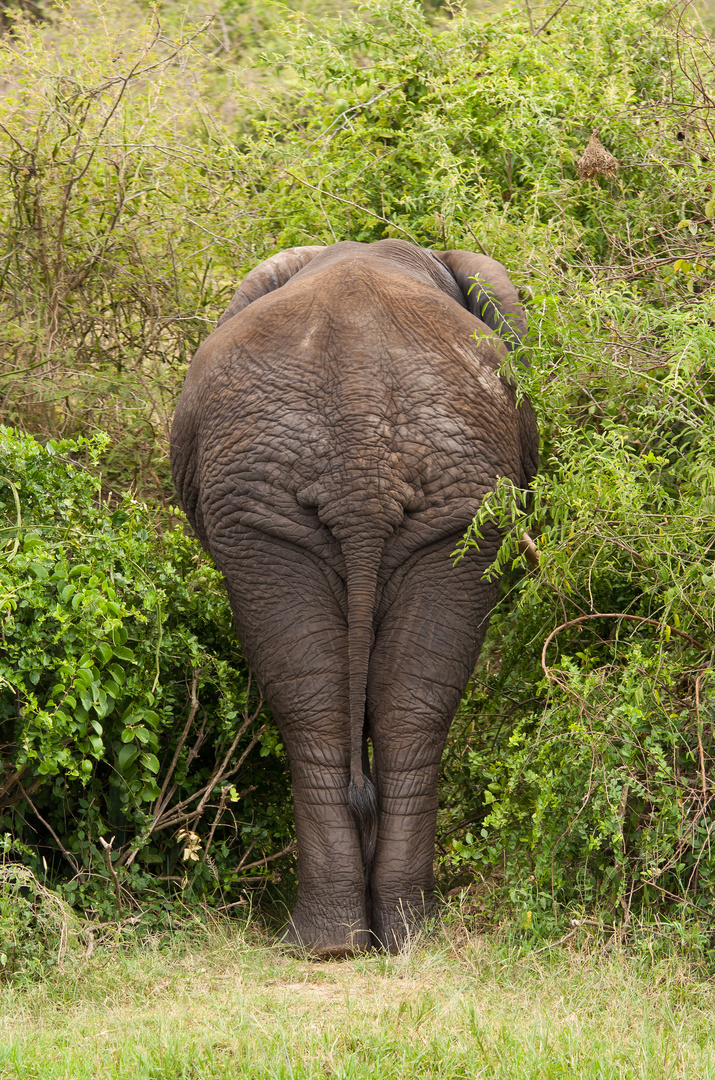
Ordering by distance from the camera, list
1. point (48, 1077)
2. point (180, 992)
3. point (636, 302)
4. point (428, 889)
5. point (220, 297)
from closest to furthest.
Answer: point (48, 1077), point (180, 992), point (428, 889), point (636, 302), point (220, 297)

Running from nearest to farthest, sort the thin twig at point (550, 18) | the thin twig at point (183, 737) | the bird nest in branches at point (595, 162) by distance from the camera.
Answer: the thin twig at point (183, 737)
the bird nest in branches at point (595, 162)
the thin twig at point (550, 18)

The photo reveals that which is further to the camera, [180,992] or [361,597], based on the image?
[361,597]

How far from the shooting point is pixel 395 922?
4.20 metres

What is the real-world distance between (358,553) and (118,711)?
104 cm

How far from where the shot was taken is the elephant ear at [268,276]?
196 inches

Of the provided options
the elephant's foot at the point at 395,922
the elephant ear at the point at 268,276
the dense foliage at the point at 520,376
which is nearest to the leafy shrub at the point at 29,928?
the dense foliage at the point at 520,376

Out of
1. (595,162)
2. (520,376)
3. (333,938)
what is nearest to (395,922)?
(333,938)

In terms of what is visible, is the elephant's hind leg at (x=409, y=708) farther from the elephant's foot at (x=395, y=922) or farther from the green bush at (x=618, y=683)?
the green bush at (x=618, y=683)

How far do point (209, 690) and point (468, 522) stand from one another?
1352mm

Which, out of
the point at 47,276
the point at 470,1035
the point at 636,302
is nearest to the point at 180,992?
the point at 470,1035

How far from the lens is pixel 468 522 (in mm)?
4223

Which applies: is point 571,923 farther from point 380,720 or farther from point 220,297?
point 220,297

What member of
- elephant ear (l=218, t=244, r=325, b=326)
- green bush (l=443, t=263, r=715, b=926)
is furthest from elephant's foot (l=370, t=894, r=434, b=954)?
elephant ear (l=218, t=244, r=325, b=326)

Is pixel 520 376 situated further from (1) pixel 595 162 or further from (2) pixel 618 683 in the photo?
(1) pixel 595 162
